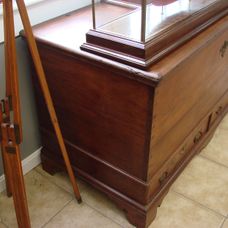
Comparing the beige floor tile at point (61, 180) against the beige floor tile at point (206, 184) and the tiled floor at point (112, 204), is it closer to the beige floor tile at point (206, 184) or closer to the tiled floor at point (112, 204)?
the tiled floor at point (112, 204)

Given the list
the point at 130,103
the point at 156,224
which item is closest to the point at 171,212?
the point at 156,224

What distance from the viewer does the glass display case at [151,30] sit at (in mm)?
1002

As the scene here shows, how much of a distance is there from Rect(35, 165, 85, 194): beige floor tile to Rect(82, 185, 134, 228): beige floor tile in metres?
0.05

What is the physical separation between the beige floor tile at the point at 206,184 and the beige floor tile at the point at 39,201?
548 mm

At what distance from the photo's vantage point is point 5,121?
1.02 metres

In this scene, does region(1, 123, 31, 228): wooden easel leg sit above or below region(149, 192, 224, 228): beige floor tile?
above

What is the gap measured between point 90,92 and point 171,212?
67 centimetres

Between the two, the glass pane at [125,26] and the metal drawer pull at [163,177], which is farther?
the metal drawer pull at [163,177]

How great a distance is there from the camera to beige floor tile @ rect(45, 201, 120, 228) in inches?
55.3

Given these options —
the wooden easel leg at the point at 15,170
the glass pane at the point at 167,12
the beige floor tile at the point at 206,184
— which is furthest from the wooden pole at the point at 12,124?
the beige floor tile at the point at 206,184

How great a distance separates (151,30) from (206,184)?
0.86 metres

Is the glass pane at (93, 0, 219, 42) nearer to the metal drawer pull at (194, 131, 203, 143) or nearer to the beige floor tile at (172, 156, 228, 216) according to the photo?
the metal drawer pull at (194, 131, 203, 143)

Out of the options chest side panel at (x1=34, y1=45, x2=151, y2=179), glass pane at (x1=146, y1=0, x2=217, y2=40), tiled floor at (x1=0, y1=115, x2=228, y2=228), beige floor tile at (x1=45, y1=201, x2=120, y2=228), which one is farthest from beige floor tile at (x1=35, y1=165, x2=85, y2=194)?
glass pane at (x1=146, y1=0, x2=217, y2=40)

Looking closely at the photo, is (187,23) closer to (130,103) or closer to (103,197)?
(130,103)
